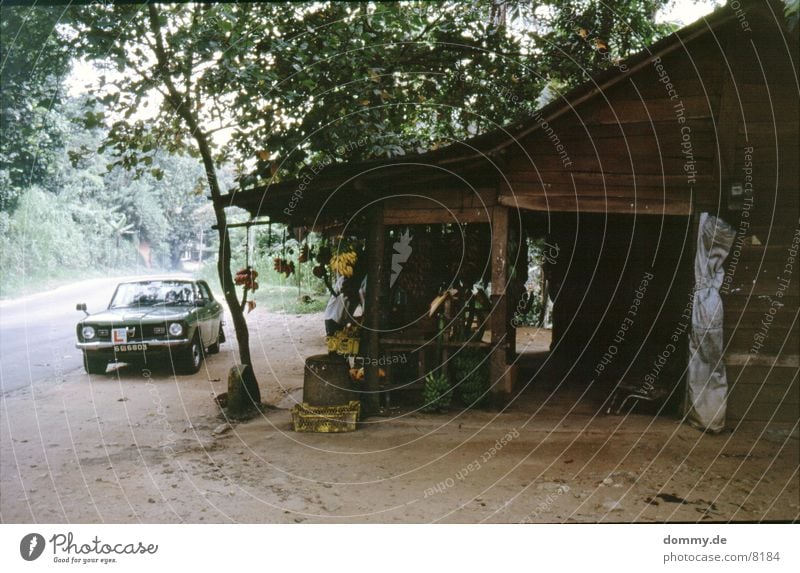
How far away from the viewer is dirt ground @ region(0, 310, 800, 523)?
149 inches

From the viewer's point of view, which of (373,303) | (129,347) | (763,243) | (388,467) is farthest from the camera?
(129,347)

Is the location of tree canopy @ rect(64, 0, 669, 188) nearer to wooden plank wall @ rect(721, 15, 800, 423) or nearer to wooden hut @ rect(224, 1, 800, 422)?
wooden hut @ rect(224, 1, 800, 422)

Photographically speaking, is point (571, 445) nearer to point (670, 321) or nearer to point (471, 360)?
point (471, 360)

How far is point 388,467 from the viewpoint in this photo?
14.9ft

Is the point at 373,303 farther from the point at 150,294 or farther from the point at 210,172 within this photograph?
the point at 150,294

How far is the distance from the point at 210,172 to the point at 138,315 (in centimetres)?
274

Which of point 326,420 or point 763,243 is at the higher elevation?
point 763,243

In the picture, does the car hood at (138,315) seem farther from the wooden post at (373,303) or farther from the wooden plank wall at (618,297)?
the wooden plank wall at (618,297)

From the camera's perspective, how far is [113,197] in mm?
6086

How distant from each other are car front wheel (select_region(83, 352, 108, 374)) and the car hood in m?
0.63

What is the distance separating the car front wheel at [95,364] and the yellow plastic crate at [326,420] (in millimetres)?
3869

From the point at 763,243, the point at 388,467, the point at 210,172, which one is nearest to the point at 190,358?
the point at 210,172

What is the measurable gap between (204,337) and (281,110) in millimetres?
3865

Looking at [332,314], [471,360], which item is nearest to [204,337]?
[332,314]
